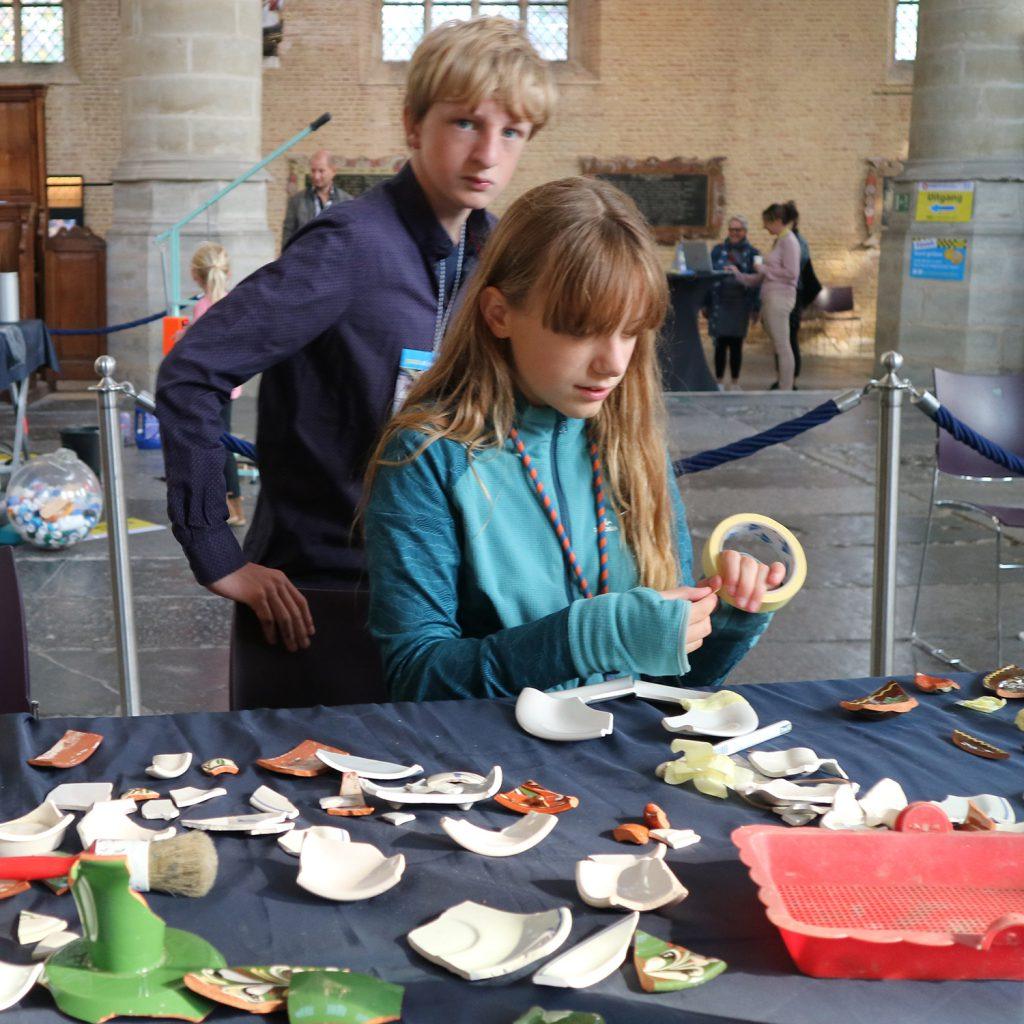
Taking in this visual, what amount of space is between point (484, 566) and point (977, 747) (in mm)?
639

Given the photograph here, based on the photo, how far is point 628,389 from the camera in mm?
1890

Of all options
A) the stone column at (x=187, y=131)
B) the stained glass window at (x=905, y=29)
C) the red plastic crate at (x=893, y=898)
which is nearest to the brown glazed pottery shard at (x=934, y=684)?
the red plastic crate at (x=893, y=898)

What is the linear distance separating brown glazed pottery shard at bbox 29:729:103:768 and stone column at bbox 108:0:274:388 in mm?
8218

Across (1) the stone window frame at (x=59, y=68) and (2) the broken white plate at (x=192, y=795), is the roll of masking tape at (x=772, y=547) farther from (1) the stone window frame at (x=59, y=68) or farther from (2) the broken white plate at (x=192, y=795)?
(1) the stone window frame at (x=59, y=68)

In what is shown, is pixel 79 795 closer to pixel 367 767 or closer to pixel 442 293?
pixel 367 767

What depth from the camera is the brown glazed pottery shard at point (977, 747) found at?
4.88 ft

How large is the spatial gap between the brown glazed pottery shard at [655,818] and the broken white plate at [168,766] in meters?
0.49

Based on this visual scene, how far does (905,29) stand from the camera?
1669cm

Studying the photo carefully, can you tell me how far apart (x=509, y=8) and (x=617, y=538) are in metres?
15.8

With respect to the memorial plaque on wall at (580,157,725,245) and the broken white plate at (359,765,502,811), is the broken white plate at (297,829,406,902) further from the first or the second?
the memorial plaque on wall at (580,157,725,245)

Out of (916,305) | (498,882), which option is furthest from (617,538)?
(916,305)

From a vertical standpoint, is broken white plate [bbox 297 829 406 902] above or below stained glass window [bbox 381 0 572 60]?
below

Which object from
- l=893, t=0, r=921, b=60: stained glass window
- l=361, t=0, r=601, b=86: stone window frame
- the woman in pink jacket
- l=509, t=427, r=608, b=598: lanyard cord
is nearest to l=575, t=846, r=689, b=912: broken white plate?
l=509, t=427, r=608, b=598: lanyard cord

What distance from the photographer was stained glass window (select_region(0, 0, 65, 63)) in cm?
1534
